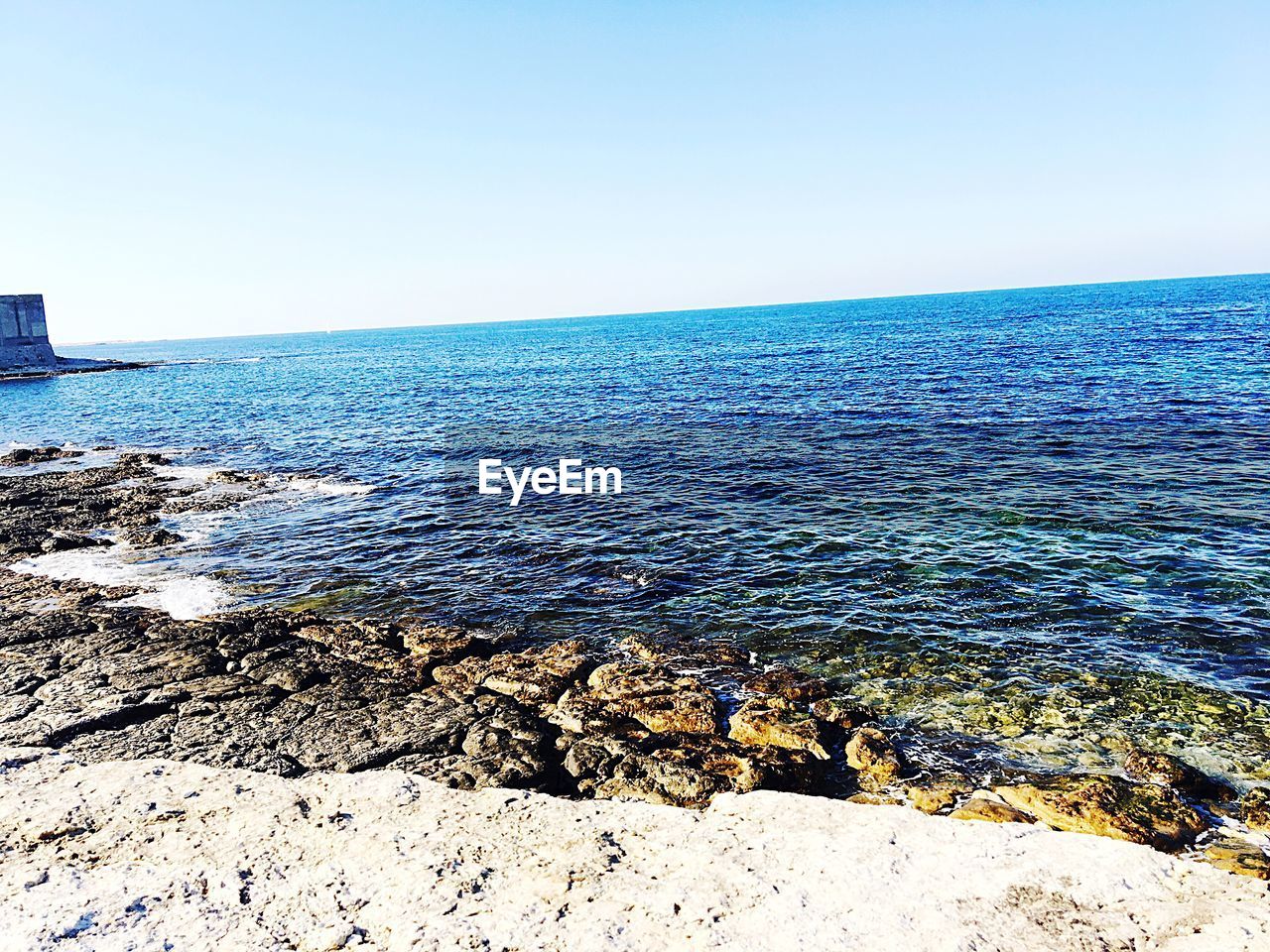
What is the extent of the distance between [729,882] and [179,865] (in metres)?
6.26

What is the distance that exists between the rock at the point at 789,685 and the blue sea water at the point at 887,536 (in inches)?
25.5

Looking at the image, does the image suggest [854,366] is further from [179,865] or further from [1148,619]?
[179,865]

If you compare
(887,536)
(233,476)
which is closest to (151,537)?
(233,476)

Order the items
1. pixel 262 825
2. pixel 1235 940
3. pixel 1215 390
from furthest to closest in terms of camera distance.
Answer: pixel 1215 390 < pixel 262 825 < pixel 1235 940

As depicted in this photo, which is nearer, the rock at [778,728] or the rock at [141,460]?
the rock at [778,728]

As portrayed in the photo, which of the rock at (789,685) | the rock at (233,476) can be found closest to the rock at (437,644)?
the rock at (789,685)

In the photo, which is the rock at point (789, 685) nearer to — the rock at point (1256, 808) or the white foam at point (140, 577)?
the rock at point (1256, 808)

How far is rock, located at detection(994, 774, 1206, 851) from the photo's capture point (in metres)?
9.00

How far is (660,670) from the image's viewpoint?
13.8 m

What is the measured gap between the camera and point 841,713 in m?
12.2

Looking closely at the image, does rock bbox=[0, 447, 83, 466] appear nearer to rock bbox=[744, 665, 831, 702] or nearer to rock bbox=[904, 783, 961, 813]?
A: rock bbox=[744, 665, 831, 702]

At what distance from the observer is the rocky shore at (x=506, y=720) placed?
9773mm

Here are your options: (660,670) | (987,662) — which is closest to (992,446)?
(987,662)

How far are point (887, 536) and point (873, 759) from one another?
10895mm
